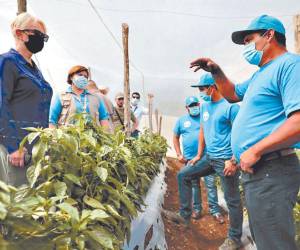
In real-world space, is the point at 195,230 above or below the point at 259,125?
below

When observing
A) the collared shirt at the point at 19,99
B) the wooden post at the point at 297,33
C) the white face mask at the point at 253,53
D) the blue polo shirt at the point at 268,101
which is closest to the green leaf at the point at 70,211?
the collared shirt at the point at 19,99

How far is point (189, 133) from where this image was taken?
4969 millimetres

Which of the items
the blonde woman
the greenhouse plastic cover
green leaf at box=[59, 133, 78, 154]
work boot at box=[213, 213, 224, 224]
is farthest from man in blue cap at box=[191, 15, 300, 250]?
the greenhouse plastic cover

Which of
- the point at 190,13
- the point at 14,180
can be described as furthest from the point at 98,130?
the point at 190,13

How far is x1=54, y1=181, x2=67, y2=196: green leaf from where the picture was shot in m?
1.64

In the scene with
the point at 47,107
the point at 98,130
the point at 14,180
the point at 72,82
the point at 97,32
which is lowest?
the point at 14,180

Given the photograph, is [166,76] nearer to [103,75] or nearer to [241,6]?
[103,75]

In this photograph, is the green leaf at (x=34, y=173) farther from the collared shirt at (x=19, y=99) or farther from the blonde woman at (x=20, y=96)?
the collared shirt at (x=19, y=99)

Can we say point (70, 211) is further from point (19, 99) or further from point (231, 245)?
point (231, 245)

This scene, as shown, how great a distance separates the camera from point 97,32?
11219mm

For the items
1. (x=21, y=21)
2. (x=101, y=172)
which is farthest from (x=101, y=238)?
(x=21, y=21)

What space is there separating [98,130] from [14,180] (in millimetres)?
622

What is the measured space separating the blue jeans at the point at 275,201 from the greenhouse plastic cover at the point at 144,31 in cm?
784

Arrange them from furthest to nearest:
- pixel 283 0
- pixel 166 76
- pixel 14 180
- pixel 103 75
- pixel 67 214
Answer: pixel 166 76 < pixel 103 75 < pixel 283 0 < pixel 14 180 < pixel 67 214
